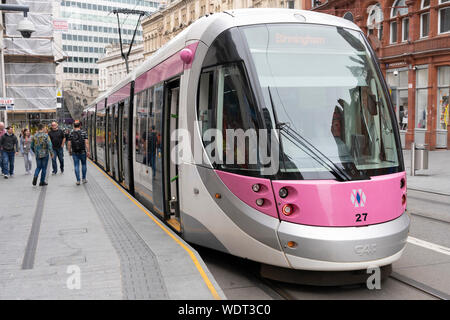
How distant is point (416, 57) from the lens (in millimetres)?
24891

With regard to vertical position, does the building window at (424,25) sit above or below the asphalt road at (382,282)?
above

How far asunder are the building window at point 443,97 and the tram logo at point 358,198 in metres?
20.0

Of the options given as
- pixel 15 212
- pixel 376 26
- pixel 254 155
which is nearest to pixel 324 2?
pixel 376 26

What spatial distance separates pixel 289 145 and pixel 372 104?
46.6 inches

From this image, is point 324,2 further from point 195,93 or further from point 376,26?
point 195,93

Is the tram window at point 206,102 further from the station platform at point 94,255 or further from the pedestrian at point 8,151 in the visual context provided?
the pedestrian at point 8,151

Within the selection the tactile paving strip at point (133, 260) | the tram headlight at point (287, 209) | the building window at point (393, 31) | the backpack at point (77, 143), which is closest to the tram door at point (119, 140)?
the backpack at point (77, 143)

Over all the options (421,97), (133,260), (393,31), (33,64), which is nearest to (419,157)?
(421,97)

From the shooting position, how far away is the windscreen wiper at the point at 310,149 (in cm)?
519

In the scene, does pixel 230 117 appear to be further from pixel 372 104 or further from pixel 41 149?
pixel 41 149
